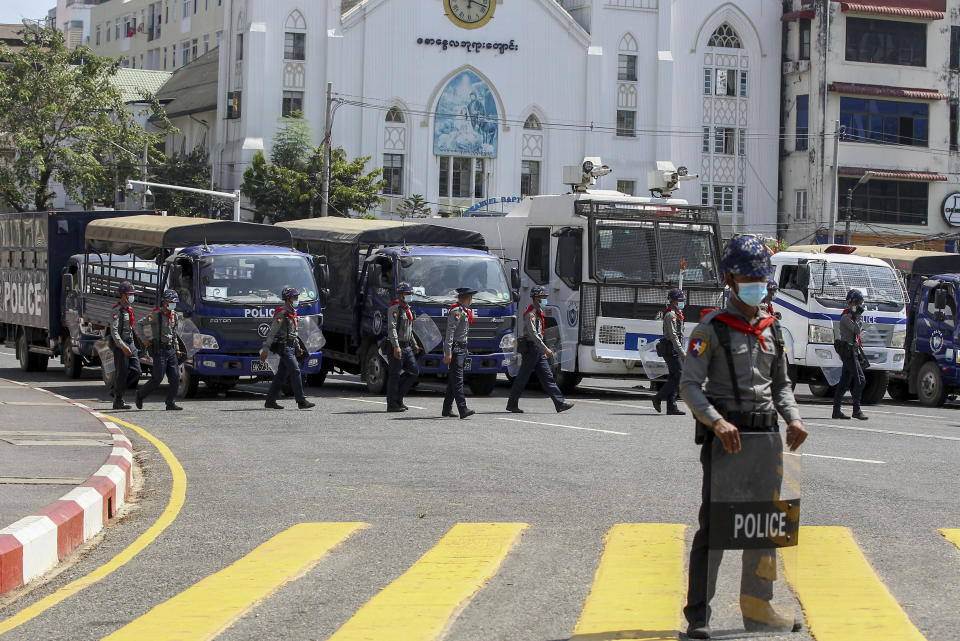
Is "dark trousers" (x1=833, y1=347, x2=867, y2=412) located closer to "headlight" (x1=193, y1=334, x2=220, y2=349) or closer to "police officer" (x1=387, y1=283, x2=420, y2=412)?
"police officer" (x1=387, y1=283, x2=420, y2=412)

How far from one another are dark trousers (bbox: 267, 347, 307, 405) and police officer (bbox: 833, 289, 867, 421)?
24.7 feet

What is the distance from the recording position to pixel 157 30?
98562 millimetres

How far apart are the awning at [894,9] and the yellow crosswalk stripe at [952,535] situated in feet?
189

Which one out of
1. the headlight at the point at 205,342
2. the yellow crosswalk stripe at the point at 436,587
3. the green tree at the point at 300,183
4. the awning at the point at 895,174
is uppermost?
the awning at the point at 895,174

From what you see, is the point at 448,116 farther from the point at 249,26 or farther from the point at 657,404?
the point at 657,404

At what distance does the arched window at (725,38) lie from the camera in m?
68.6

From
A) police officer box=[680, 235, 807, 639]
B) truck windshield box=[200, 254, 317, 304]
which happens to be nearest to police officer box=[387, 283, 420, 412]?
truck windshield box=[200, 254, 317, 304]

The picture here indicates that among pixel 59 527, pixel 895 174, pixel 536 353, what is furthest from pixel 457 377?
pixel 895 174

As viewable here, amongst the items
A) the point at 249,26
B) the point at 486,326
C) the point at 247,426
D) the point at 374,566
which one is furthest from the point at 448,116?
the point at 374,566

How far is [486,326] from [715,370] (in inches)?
640

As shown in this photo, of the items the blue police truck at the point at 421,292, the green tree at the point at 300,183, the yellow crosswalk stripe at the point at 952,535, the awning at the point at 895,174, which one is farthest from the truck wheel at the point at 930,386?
the awning at the point at 895,174

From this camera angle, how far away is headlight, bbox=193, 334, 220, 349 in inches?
837

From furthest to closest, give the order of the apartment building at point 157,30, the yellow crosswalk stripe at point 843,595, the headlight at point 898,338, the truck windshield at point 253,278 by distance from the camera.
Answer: the apartment building at point 157,30
the headlight at point 898,338
the truck windshield at point 253,278
the yellow crosswalk stripe at point 843,595

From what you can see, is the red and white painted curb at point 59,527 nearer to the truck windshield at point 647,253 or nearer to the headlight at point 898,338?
the truck windshield at point 647,253
